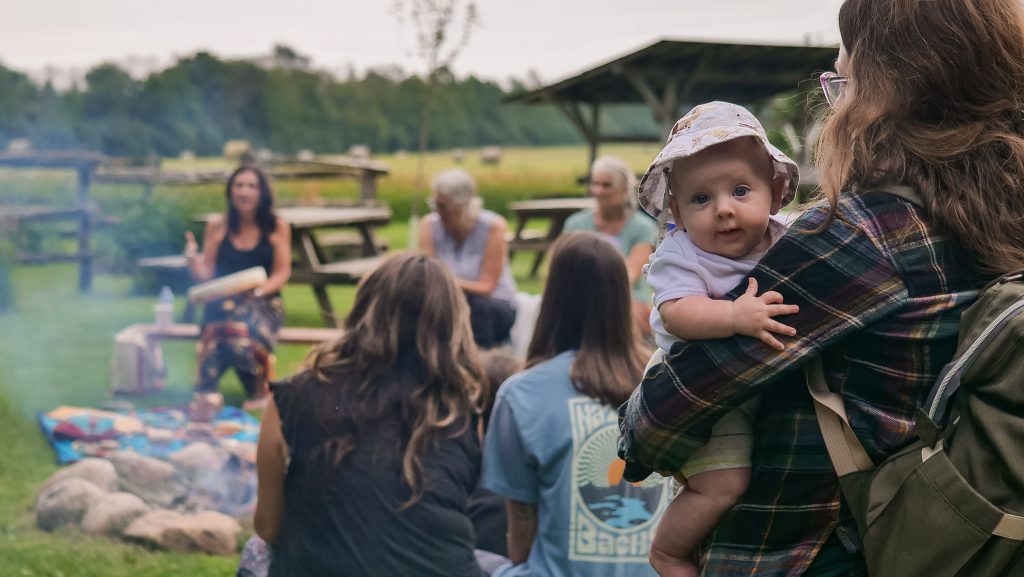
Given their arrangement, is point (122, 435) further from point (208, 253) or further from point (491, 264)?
point (491, 264)

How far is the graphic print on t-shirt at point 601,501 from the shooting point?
2.85 metres

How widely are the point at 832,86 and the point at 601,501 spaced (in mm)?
1475

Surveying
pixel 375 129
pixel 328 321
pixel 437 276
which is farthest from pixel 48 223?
pixel 437 276

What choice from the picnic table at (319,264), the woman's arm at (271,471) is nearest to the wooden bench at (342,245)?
the picnic table at (319,264)

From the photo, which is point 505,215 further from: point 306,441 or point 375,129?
point 306,441

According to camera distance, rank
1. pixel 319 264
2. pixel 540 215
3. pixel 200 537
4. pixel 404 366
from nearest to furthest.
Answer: pixel 404 366 → pixel 200 537 → pixel 319 264 → pixel 540 215

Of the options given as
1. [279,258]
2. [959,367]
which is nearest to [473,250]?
[279,258]

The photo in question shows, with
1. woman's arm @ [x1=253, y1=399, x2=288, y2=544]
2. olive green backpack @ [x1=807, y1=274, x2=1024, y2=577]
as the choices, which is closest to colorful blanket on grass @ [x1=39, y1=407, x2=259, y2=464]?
woman's arm @ [x1=253, y1=399, x2=288, y2=544]

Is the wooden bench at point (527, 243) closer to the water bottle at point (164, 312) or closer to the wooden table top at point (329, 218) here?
the wooden table top at point (329, 218)

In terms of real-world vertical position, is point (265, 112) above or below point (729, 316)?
above

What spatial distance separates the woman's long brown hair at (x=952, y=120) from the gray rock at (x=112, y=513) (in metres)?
3.72

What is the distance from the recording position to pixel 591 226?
6.62 meters

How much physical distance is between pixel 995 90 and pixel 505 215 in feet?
56.0

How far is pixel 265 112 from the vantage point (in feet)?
50.5
